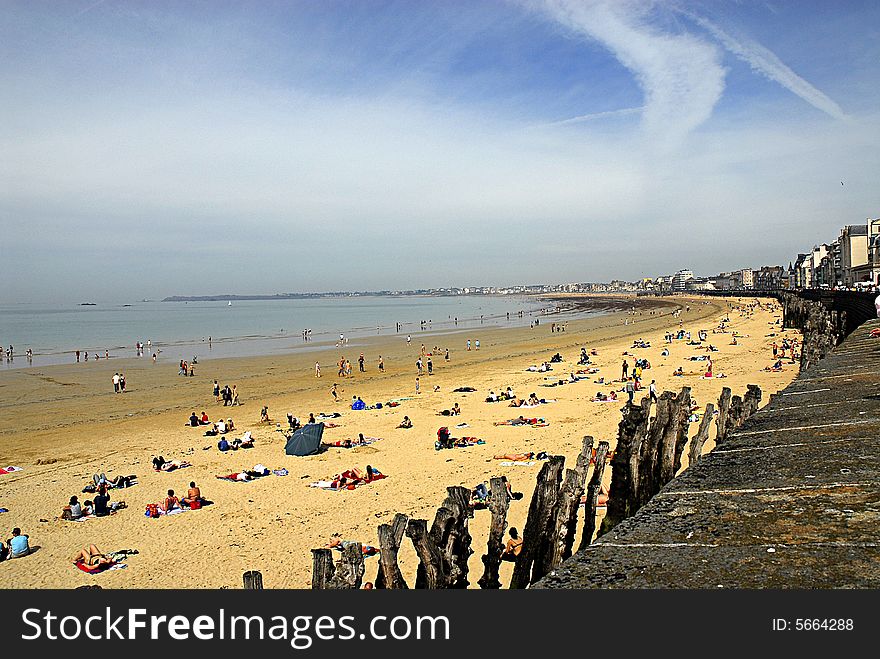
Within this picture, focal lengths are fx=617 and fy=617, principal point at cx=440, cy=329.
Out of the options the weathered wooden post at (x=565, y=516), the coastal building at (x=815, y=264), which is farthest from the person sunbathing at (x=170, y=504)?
the coastal building at (x=815, y=264)

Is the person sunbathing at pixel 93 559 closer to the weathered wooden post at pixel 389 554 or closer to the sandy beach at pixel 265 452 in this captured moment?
the sandy beach at pixel 265 452

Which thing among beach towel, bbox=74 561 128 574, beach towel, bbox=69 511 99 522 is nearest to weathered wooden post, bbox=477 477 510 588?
beach towel, bbox=74 561 128 574

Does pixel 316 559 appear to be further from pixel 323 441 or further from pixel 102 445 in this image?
pixel 102 445

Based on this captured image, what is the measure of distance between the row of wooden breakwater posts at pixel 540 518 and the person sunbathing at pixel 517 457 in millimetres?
8524

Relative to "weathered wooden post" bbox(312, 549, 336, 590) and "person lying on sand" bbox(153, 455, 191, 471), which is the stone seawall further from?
"person lying on sand" bbox(153, 455, 191, 471)

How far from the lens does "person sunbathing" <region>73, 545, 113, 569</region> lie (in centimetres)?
1052

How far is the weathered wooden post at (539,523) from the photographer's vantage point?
15.4ft

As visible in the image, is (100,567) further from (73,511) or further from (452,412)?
(452,412)

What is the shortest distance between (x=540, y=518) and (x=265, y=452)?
14717 millimetres

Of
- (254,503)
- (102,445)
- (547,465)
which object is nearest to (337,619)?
(547,465)

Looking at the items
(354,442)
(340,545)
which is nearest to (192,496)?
(340,545)

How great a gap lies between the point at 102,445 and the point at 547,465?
19654 millimetres

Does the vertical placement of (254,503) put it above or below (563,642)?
below

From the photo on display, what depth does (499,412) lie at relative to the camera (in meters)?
22.0
